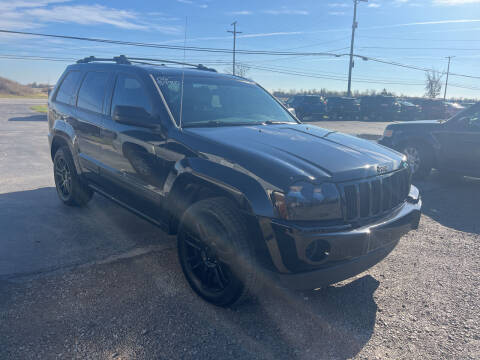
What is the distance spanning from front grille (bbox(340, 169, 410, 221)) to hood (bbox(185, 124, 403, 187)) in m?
0.07

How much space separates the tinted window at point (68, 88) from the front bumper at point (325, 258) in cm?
372

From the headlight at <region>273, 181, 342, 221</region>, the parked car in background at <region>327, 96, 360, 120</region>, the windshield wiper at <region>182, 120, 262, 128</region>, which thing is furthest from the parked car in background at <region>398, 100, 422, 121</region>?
the headlight at <region>273, 181, 342, 221</region>

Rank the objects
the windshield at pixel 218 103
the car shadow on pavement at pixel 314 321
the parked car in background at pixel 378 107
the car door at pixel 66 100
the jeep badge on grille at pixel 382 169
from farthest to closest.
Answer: the parked car in background at pixel 378 107 < the car door at pixel 66 100 < the windshield at pixel 218 103 < the jeep badge on grille at pixel 382 169 < the car shadow on pavement at pixel 314 321

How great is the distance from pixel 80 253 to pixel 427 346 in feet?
10.5

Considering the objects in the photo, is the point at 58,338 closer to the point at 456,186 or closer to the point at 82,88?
the point at 82,88

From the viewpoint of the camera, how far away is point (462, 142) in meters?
7.26

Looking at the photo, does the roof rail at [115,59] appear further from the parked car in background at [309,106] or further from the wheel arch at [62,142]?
the parked car in background at [309,106]

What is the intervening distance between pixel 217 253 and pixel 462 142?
608 centimetres

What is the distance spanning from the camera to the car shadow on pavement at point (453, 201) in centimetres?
540

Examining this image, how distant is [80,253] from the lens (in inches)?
161

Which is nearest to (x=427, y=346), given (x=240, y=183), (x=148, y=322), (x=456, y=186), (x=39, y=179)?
(x=240, y=183)

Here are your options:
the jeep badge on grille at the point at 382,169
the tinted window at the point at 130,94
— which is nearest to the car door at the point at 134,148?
the tinted window at the point at 130,94

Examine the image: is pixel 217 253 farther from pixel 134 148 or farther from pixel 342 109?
pixel 342 109

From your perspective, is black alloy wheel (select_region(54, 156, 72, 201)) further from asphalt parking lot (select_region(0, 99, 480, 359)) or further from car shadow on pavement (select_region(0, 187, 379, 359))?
car shadow on pavement (select_region(0, 187, 379, 359))
